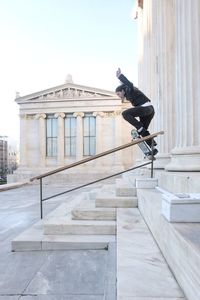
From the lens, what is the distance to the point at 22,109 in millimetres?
32812

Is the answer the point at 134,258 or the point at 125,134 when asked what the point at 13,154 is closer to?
the point at 125,134

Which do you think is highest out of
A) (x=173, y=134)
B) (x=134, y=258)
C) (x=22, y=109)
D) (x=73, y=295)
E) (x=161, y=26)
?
(x=22, y=109)

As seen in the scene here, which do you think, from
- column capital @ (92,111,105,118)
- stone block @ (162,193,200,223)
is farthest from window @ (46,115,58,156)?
stone block @ (162,193,200,223)

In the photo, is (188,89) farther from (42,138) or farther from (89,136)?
(42,138)

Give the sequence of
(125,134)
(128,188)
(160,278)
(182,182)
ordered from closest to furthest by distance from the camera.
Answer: (160,278) → (182,182) → (128,188) → (125,134)

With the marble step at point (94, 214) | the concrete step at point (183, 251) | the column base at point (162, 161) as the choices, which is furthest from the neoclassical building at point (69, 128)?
the concrete step at point (183, 251)

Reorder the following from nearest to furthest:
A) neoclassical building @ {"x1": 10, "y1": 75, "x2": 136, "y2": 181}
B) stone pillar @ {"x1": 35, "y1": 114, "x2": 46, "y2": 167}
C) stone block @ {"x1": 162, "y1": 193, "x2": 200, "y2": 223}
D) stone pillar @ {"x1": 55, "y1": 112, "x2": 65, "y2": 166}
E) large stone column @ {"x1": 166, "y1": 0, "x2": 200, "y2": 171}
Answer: stone block @ {"x1": 162, "y1": 193, "x2": 200, "y2": 223} → large stone column @ {"x1": 166, "y1": 0, "x2": 200, "y2": 171} → neoclassical building @ {"x1": 10, "y1": 75, "x2": 136, "y2": 181} → stone pillar @ {"x1": 55, "y1": 112, "x2": 65, "y2": 166} → stone pillar @ {"x1": 35, "y1": 114, "x2": 46, "y2": 167}

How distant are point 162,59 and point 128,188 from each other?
3.13m

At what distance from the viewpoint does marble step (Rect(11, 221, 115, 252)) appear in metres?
4.20

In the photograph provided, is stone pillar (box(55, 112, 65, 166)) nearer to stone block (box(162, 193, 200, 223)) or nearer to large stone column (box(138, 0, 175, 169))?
large stone column (box(138, 0, 175, 169))

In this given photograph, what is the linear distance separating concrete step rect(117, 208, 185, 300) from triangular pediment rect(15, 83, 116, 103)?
28.0 metres

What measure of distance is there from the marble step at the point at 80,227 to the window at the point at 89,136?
27027mm

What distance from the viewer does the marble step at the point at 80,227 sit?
4582 mm

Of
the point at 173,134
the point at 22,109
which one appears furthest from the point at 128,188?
the point at 22,109
